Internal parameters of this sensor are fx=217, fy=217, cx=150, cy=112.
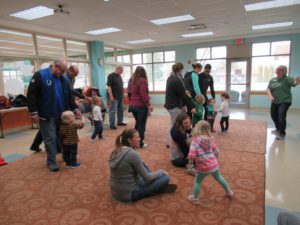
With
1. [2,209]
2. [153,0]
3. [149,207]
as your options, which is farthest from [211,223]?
[153,0]

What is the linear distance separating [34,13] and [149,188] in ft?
15.1

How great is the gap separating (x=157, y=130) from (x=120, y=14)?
9.32 ft

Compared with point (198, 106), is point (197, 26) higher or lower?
higher

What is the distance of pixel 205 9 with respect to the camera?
4.90 metres

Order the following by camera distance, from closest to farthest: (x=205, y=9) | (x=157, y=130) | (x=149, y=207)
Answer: (x=149, y=207)
(x=205, y=9)
(x=157, y=130)

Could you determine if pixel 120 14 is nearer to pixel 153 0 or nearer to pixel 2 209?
pixel 153 0

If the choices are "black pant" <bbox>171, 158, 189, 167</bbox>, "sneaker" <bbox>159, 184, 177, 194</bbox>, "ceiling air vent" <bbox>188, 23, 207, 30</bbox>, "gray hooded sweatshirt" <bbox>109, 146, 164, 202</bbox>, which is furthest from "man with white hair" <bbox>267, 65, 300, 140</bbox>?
"gray hooded sweatshirt" <bbox>109, 146, 164, 202</bbox>

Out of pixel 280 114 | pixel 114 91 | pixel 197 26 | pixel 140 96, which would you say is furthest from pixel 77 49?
pixel 280 114

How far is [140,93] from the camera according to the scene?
11.9 ft

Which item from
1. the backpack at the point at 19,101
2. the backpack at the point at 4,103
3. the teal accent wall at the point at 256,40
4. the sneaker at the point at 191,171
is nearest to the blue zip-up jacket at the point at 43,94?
the sneaker at the point at 191,171

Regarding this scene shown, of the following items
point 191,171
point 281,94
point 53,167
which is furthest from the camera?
point 281,94

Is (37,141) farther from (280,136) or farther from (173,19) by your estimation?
(280,136)

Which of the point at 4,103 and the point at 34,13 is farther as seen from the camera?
the point at 4,103

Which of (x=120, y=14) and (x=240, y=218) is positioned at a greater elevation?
(x=120, y=14)
